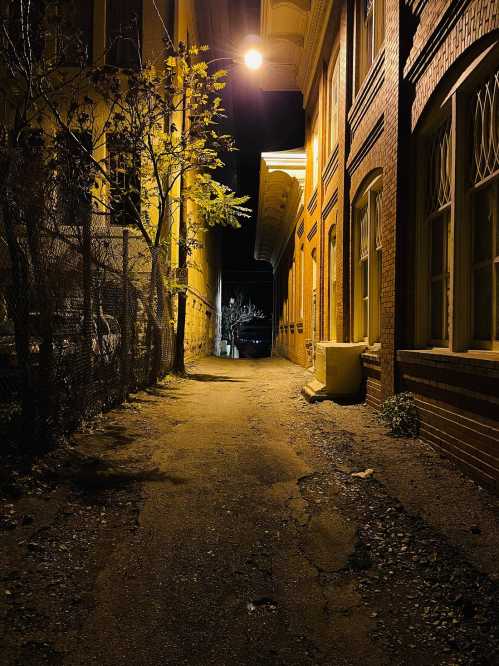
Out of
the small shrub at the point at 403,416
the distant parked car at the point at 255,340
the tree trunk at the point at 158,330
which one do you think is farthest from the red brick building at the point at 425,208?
the distant parked car at the point at 255,340

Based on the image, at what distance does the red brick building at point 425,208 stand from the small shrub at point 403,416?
143mm

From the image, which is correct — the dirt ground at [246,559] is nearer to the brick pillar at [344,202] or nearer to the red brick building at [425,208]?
the red brick building at [425,208]

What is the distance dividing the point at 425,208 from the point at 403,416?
2540mm

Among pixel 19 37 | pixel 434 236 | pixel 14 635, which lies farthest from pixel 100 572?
pixel 19 37

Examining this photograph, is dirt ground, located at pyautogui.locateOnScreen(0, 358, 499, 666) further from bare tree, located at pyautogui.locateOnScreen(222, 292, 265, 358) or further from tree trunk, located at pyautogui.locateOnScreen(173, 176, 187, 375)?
bare tree, located at pyautogui.locateOnScreen(222, 292, 265, 358)

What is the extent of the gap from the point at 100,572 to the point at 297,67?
1637cm

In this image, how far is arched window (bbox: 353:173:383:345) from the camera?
25.0ft

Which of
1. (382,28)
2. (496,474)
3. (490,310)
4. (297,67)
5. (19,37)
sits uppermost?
(297,67)

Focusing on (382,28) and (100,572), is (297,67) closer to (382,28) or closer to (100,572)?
(382,28)

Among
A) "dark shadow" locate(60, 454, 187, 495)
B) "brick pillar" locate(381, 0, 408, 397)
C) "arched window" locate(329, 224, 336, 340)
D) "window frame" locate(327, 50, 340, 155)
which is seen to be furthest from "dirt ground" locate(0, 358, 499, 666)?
"window frame" locate(327, 50, 340, 155)

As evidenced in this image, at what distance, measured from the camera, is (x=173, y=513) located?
10.7ft

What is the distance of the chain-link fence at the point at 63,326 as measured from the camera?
4.09 metres

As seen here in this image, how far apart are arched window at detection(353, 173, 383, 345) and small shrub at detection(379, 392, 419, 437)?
2.17m

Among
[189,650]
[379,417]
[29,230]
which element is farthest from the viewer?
[379,417]
